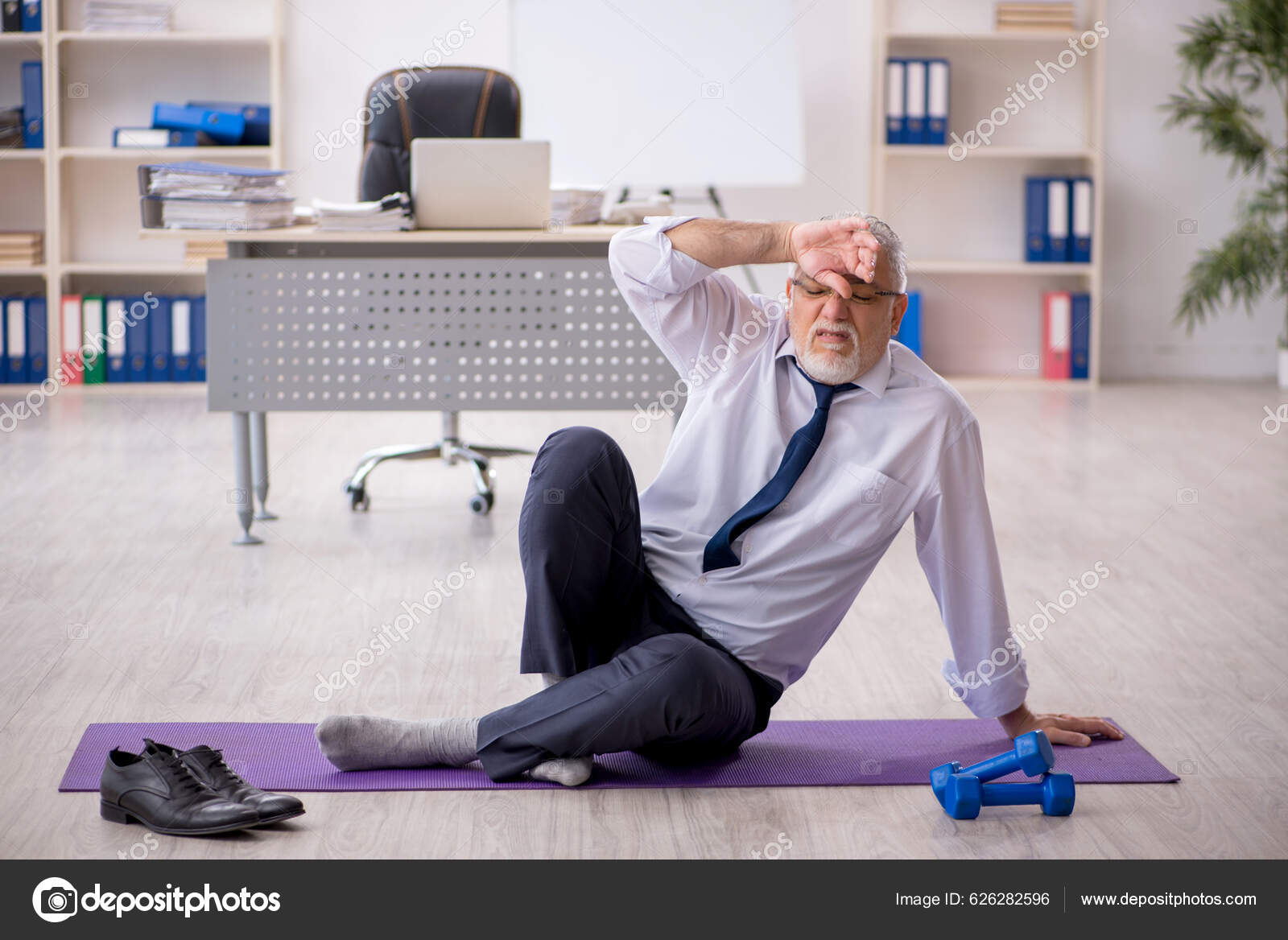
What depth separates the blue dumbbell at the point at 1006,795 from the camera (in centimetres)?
163

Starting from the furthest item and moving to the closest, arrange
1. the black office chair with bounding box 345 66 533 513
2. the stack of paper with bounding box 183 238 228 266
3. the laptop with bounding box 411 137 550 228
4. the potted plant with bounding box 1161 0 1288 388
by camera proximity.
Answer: the stack of paper with bounding box 183 238 228 266
the potted plant with bounding box 1161 0 1288 388
the black office chair with bounding box 345 66 533 513
the laptop with bounding box 411 137 550 228

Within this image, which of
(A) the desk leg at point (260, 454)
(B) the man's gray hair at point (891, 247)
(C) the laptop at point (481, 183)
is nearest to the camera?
(B) the man's gray hair at point (891, 247)

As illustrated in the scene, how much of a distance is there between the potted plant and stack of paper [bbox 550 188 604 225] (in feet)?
9.92

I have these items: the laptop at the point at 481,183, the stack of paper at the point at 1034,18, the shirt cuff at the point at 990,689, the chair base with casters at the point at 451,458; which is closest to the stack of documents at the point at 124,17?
the chair base with casters at the point at 451,458

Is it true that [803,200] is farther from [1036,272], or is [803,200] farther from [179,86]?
[179,86]

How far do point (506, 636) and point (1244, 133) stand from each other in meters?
4.27

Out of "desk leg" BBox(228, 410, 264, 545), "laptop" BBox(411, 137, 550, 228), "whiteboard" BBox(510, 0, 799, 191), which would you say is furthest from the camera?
"whiteboard" BBox(510, 0, 799, 191)

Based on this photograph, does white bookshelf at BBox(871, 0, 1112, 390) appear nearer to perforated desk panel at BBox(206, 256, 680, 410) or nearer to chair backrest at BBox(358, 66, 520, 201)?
chair backrest at BBox(358, 66, 520, 201)

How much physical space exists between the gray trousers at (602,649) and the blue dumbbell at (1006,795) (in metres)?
0.27

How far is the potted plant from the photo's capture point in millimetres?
5258
